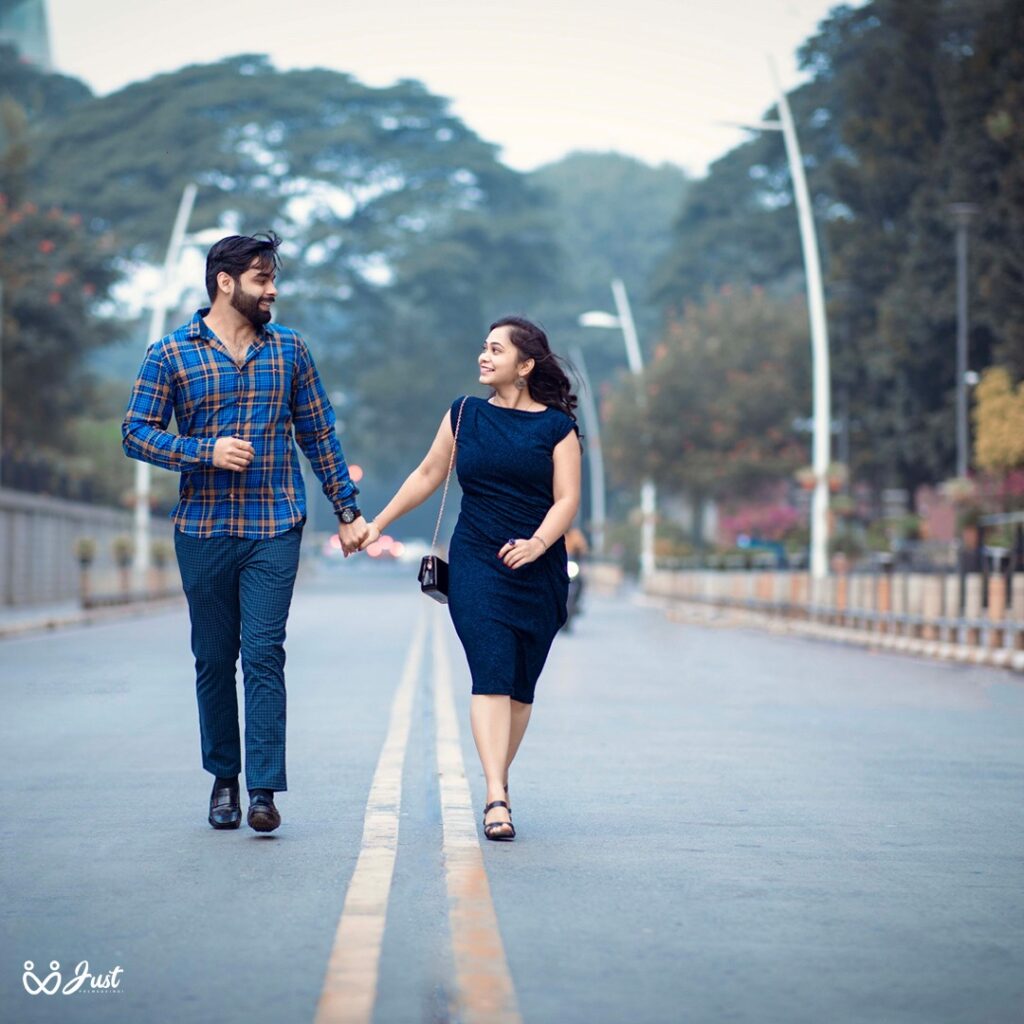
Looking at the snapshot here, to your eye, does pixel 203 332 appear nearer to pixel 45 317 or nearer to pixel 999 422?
pixel 999 422

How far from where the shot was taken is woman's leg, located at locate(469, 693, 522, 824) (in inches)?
309

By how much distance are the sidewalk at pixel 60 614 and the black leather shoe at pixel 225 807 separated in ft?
64.2

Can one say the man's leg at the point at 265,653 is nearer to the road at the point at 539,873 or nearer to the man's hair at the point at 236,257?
the road at the point at 539,873

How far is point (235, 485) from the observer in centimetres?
780

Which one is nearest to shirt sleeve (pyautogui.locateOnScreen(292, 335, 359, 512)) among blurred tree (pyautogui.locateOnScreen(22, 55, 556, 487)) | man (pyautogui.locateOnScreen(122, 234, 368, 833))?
man (pyautogui.locateOnScreen(122, 234, 368, 833))

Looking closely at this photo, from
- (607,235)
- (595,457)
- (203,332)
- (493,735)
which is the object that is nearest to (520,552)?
(493,735)

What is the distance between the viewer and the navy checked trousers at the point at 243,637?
7707mm

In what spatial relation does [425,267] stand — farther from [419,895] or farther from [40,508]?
[419,895]

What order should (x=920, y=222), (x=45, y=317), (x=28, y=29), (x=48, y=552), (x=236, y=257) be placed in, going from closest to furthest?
(x=236, y=257) < (x=48, y=552) < (x=45, y=317) < (x=920, y=222) < (x=28, y=29)

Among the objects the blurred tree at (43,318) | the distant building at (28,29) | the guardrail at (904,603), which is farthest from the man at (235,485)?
the distant building at (28,29)

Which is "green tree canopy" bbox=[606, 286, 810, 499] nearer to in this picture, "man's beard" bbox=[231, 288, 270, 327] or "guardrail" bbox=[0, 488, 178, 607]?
"guardrail" bbox=[0, 488, 178, 607]

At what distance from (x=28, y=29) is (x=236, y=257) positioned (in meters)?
82.8

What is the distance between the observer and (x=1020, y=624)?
22.7 metres

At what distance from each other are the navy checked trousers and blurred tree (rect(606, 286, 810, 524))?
180 ft
